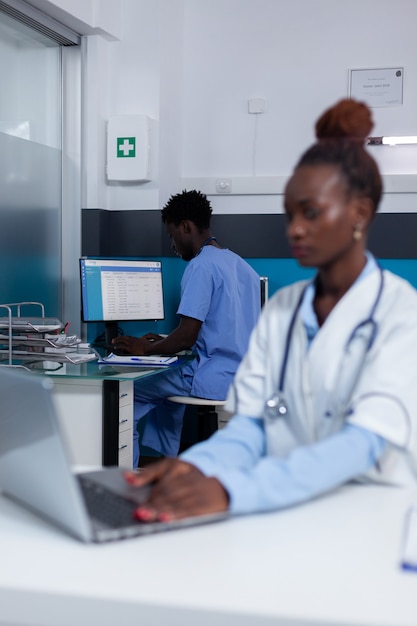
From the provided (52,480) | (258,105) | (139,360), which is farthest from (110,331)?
(52,480)

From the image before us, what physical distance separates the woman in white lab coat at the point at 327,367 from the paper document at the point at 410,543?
12cm

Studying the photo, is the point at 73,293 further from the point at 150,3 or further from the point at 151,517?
the point at 151,517

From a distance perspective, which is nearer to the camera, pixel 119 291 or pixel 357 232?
pixel 357 232

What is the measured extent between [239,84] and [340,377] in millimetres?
3315

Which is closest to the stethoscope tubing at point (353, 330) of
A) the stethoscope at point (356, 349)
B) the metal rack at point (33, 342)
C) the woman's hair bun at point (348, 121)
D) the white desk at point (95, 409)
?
the stethoscope at point (356, 349)

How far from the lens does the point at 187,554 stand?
→ 105cm

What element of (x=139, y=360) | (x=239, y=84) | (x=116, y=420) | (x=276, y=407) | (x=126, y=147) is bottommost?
(x=116, y=420)

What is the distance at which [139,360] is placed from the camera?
3.37m

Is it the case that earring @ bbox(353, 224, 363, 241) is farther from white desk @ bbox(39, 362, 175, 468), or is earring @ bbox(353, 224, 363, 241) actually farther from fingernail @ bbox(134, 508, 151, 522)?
white desk @ bbox(39, 362, 175, 468)

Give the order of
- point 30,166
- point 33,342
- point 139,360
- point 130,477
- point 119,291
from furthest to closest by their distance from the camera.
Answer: point 30,166 → point 119,291 → point 139,360 → point 33,342 → point 130,477

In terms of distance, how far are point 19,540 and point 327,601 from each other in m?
0.43

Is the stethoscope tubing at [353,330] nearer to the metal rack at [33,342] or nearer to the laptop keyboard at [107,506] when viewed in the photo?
the laptop keyboard at [107,506]

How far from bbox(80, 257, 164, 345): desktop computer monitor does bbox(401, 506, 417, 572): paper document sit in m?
2.59

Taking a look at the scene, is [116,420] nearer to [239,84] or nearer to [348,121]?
[348,121]
